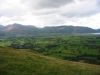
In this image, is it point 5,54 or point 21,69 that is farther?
point 5,54

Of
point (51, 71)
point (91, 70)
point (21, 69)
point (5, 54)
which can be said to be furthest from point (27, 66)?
point (91, 70)

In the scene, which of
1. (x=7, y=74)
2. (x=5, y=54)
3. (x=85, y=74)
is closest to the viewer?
(x=7, y=74)

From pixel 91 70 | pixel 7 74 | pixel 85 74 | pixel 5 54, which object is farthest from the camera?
pixel 5 54

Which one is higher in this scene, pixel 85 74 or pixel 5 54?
pixel 5 54

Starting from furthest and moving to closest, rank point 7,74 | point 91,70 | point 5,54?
point 5,54 → point 91,70 → point 7,74

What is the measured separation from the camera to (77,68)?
239 feet

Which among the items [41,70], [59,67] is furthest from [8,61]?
[59,67]

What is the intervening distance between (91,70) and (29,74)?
72.1 feet

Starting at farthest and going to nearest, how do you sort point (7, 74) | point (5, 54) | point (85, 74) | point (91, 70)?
point (5, 54) < point (91, 70) < point (85, 74) < point (7, 74)

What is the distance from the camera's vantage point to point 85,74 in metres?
67.1

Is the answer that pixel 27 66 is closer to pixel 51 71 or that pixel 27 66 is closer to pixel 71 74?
pixel 51 71

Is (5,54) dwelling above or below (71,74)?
above

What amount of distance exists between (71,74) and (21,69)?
52.8 ft

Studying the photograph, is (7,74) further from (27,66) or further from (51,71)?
(51,71)
